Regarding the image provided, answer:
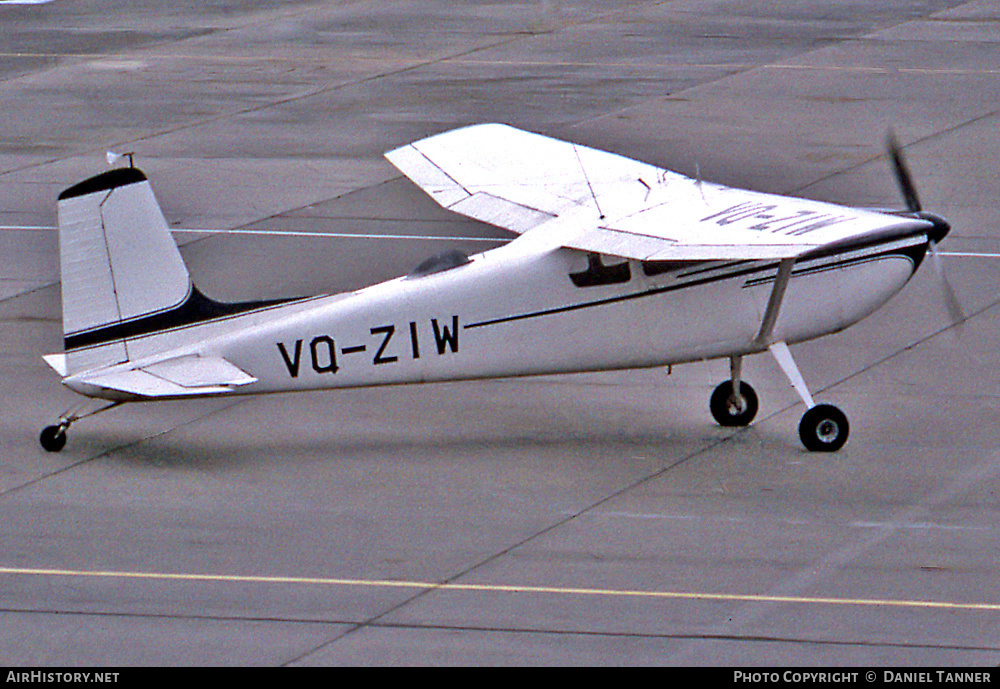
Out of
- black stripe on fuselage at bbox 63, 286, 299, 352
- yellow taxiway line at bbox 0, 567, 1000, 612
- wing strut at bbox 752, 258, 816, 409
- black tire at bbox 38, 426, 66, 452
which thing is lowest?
yellow taxiway line at bbox 0, 567, 1000, 612

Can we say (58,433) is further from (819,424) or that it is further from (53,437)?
(819,424)

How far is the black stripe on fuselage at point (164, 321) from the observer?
15734 mm

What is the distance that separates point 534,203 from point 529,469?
3158mm

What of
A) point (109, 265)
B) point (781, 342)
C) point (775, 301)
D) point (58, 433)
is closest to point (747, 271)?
point (775, 301)

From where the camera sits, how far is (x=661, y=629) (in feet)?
41.9

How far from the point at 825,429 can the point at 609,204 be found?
2983 millimetres

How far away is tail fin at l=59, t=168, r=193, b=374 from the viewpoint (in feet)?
51.2

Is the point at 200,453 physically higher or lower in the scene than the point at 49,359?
lower

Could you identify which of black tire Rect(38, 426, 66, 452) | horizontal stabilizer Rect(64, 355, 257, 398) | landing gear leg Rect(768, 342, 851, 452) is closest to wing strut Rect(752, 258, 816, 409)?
landing gear leg Rect(768, 342, 851, 452)

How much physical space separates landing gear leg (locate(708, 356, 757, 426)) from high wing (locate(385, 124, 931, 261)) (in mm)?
1769

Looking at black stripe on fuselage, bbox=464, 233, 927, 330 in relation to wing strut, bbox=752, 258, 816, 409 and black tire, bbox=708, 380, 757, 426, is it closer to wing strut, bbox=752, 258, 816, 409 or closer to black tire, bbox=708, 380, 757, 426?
A: wing strut, bbox=752, 258, 816, 409

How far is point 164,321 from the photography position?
1581 cm
